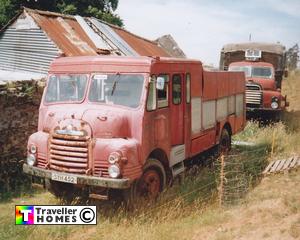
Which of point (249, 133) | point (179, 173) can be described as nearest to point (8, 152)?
point (179, 173)

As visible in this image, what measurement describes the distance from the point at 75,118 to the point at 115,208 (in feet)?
6.11

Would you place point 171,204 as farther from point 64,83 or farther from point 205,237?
point 64,83

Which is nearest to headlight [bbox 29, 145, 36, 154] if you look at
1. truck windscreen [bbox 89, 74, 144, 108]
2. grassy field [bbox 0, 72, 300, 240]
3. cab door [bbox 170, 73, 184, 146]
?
grassy field [bbox 0, 72, 300, 240]

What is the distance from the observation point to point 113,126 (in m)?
6.75

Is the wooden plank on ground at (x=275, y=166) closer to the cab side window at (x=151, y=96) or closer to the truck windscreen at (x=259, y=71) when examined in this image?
the cab side window at (x=151, y=96)

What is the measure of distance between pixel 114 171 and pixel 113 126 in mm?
771

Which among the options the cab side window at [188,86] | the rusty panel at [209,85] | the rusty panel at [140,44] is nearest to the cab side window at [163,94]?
the cab side window at [188,86]

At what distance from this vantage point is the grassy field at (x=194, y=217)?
6.28 meters

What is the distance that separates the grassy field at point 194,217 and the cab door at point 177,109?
107 cm

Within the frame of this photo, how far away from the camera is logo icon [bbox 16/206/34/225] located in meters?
6.77

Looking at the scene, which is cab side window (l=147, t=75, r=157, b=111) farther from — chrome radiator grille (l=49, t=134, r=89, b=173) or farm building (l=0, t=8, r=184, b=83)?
farm building (l=0, t=8, r=184, b=83)

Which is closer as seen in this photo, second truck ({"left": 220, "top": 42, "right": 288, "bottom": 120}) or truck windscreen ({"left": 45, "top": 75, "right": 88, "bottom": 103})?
truck windscreen ({"left": 45, "top": 75, "right": 88, "bottom": 103})

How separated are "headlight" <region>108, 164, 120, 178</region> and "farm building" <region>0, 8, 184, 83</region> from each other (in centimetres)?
816

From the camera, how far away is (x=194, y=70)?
8852mm
